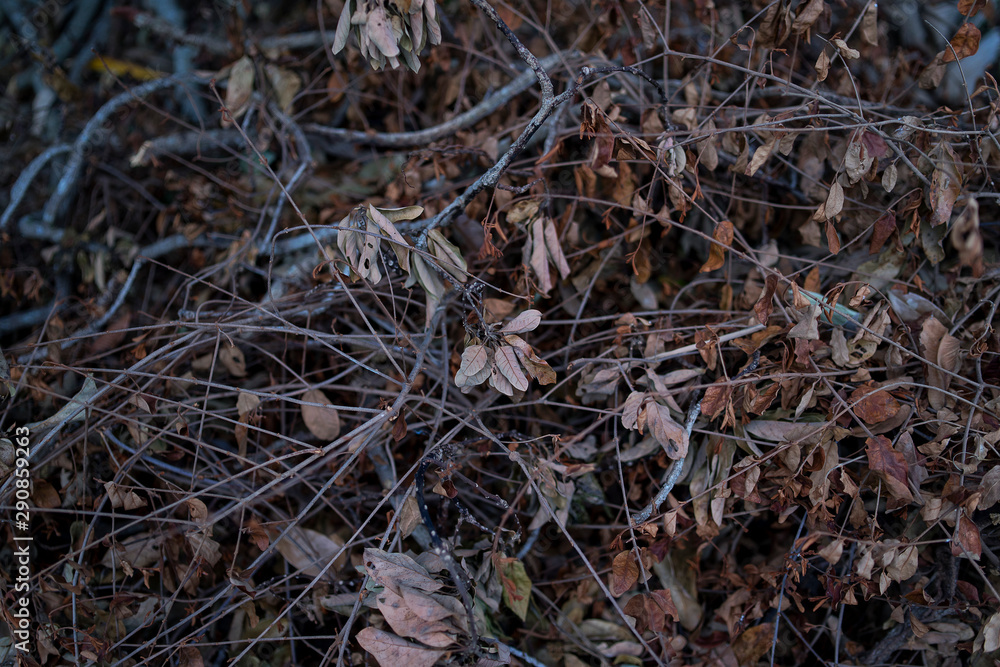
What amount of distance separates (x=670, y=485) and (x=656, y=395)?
182mm

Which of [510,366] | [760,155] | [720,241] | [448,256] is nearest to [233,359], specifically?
[448,256]

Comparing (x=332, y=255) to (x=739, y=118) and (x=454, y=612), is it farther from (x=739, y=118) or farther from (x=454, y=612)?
(x=739, y=118)

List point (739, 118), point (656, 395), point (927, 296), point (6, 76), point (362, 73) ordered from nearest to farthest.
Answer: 1. point (656, 395)
2. point (927, 296)
3. point (739, 118)
4. point (362, 73)
5. point (6, 76)

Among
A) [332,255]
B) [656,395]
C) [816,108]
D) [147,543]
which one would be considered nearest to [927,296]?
[816,108]

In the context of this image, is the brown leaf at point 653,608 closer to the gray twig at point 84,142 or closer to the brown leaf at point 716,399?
the brown leaf at point 716,399

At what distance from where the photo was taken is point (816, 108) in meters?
1.25

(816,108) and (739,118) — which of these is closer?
(816,108)

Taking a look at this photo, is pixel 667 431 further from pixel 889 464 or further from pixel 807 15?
pixel 807 15

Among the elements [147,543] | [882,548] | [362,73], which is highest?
[362,73]

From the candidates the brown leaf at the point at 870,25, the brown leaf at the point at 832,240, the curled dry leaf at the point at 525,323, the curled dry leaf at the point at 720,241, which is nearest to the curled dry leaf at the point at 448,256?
the curled dry leaf at the point at 525,323

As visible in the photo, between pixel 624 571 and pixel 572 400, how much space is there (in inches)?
Result: 15.3

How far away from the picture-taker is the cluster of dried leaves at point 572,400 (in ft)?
3.78

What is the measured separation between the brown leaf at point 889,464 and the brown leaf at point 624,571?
47 cm

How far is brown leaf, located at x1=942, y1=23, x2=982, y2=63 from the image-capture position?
121 centimetres
